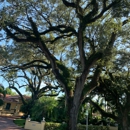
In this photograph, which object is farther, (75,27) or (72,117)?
(75,27)

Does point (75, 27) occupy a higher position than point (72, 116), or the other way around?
point (75, 27)

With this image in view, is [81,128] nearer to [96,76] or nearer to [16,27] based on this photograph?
[96,76]

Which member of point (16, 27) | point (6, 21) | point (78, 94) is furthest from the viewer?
point (16, 27)

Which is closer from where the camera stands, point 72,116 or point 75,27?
point 72,116

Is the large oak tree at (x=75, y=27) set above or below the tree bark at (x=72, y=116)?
above

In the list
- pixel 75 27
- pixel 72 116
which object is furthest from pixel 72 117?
pixel 75 27

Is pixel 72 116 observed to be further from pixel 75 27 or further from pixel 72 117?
pixel 75 27

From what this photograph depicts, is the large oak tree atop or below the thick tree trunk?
atop

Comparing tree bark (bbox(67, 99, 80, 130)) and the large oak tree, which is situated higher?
the large oak tree

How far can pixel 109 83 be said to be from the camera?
15586 millimetres

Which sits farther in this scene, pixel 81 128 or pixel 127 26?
pixel 81 128

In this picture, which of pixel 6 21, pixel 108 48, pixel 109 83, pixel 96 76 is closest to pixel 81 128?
pixel 109 83

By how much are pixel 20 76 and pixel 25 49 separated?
12.4 meters

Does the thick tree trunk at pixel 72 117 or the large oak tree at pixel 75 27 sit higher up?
the large oak tree at pixel 75 27
